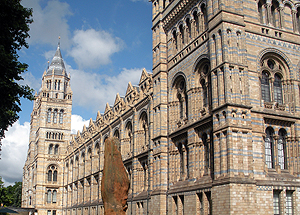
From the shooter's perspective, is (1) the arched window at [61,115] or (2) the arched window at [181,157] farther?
(1) the arched window at [61,115]

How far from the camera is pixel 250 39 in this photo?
84.2 ft

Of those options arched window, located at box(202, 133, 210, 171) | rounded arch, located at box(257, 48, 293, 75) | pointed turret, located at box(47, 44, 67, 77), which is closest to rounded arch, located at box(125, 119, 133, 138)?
arched window, located at box(202, 133, 210, 171)

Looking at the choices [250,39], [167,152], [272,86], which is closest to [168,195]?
[167,152]

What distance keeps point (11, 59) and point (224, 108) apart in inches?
511

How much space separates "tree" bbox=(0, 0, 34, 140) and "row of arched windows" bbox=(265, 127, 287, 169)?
15365mm

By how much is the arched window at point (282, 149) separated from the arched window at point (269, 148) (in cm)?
59

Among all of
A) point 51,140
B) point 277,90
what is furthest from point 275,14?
point 51,140

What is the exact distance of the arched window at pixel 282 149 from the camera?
24.8m

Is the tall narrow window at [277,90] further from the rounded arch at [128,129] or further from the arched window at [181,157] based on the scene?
the rounded arch at [128,129]

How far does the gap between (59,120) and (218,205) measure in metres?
62.1

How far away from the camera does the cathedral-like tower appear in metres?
75.2

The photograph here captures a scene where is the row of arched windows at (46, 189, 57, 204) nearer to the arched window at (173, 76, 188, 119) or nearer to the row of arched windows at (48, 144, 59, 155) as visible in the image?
the row of arched windows at (48, 144, 59, 155)

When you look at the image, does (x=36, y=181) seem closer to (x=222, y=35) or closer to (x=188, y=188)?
(x=188, y=188)

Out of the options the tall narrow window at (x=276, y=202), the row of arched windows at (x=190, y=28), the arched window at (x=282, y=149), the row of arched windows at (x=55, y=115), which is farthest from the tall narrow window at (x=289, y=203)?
the row of arched windows at (x=55, y=115)
